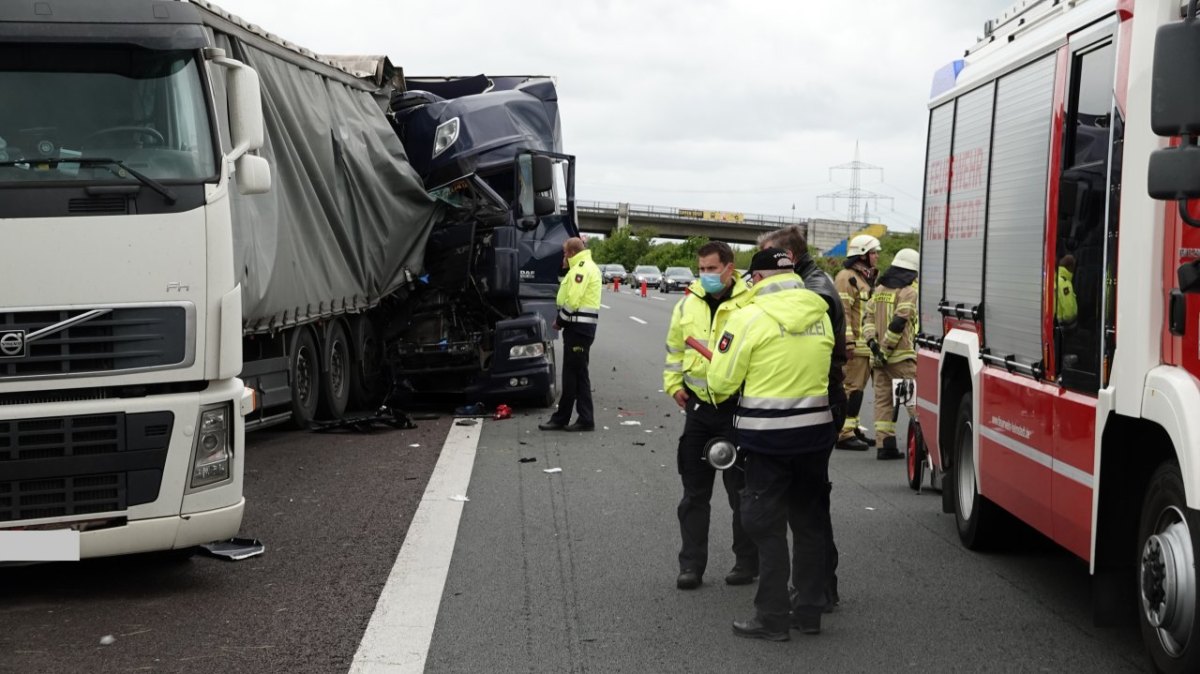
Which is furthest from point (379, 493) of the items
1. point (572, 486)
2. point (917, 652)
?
point (917, 652)

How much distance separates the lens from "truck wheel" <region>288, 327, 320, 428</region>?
12766 millimetres

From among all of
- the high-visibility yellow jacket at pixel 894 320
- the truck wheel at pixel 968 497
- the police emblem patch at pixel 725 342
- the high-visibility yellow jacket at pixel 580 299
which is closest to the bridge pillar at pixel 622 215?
the high-visibility yellow jacket at pixel 580 299

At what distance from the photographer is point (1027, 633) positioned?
20.5 ft

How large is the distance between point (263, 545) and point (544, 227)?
8.42 meters

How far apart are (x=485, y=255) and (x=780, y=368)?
30.5ft

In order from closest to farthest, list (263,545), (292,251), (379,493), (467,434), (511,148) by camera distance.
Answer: (263,545) < (379,493) < (292,251) < (467,434) < (511,148)

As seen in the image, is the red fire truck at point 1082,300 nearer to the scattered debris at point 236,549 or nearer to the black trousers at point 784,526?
the black trousers at point 784,526

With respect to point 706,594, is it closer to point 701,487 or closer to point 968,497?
point 701,487

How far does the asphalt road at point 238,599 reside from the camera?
573 cm

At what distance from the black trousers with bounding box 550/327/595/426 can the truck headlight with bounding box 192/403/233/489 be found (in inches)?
266

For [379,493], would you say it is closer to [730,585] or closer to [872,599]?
[730,585]

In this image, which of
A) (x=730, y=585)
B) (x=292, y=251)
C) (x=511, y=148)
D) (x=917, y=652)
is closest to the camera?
(x=917, y=652)

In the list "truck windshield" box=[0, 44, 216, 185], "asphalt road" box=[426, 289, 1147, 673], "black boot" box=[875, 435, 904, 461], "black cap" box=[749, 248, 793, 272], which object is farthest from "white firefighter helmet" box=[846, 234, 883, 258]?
"truck windshield" box=[0, 44, 216, 185]

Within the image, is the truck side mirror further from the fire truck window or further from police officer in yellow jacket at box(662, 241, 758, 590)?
police officer in yellow jacket at box(662, 241, 758, 590)
